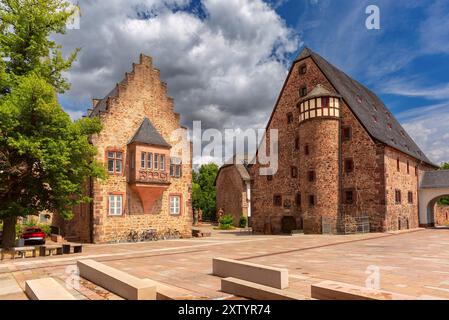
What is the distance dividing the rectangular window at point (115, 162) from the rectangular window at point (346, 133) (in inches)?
777

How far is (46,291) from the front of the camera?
24.5 ft

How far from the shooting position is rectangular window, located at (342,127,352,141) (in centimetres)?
3120

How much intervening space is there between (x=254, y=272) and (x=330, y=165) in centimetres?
2333

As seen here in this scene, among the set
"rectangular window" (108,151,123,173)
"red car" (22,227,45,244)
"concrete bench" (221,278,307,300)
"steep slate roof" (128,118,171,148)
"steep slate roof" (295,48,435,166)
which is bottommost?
"red car" (22,227,45,244)

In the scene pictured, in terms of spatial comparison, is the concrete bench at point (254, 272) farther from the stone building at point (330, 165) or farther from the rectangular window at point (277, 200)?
the rectangular window at point (277, 200)

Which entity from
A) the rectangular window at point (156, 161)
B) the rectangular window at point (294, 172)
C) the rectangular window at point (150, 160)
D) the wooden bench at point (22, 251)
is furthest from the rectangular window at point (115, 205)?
the rectangular window at point (294, 172)

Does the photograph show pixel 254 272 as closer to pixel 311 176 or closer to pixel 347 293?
pixel 347 293

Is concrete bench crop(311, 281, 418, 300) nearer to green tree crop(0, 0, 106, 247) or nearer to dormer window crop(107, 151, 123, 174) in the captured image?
green tree crop(0, 0, 106, 247)

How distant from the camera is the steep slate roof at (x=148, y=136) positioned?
25.3 meters

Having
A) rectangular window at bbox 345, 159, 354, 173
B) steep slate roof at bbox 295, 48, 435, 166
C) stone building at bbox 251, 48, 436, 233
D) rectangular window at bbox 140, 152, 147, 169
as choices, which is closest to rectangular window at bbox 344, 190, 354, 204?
stone building at bbox 251, 48, 436, 233

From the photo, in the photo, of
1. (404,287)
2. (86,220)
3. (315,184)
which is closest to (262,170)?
(315,184)

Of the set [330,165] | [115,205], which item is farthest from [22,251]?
[330,165]

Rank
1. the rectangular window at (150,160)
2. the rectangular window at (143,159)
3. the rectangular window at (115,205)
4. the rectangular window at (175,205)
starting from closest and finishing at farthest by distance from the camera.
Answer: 1. the rectangular window at (115,205)
2. the rectangular window at (143,159)
3. the rectangular window at (150,160)
4. the rectangular window at (175,205)

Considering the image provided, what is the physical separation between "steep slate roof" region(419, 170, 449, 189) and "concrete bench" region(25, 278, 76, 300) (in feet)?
126
